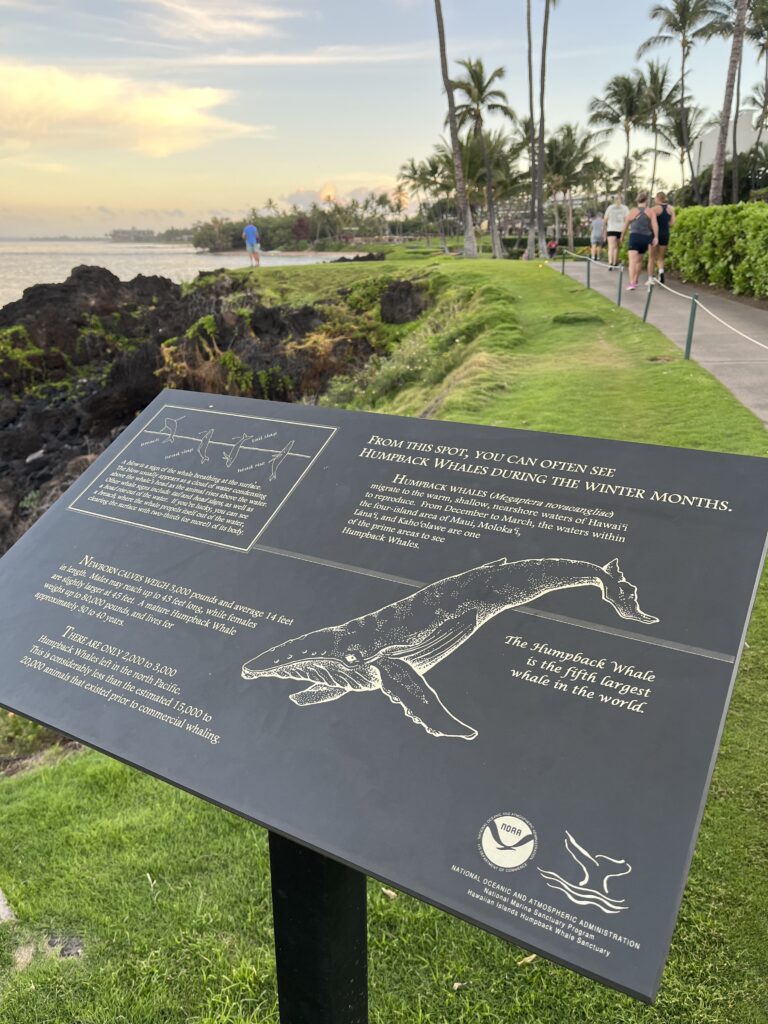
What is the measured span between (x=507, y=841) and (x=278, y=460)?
1.34 m

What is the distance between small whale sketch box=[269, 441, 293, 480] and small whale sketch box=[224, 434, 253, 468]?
Answer: 0.14m

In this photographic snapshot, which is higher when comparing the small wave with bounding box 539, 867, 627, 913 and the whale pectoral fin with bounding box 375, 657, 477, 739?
the whale pectoral fin with bounding box 375, 657, 477, 739

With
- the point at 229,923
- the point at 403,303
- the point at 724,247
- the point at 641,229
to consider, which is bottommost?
the point at 229,923

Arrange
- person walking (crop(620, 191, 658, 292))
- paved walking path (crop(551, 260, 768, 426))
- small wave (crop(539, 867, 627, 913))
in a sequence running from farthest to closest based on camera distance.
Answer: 1. person walking (crop(620, 191, 658, 292))
2. paved walking path (crop(551, 260, 768, 426))
3. small wave (crop(539, 867, 627, 913))

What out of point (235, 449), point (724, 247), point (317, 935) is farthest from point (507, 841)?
point (724, 247)

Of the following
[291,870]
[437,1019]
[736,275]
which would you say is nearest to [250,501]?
[291,870]

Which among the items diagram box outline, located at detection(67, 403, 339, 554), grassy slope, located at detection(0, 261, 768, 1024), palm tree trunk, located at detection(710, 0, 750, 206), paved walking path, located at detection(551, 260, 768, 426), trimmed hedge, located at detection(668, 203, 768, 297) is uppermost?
palm tree trunk, located at detection(710, 0, 750, 206)

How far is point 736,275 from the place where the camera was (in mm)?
12336

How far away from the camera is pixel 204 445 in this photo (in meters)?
2.46

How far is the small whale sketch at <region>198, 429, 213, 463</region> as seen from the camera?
2408 millimetres

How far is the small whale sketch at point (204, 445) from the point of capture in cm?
241

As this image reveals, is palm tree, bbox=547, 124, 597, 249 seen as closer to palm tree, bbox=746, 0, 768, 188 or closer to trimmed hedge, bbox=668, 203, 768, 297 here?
palm tree, bbox=746, 0, 768, 188

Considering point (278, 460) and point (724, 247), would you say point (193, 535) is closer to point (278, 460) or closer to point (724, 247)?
point (278, 460)

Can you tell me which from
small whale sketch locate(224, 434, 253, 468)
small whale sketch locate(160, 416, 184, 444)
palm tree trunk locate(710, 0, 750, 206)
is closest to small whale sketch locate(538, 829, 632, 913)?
small whale sketch locate(224, 434, 253, 468)
